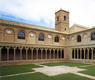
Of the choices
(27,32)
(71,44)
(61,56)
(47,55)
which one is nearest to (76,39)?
(71,44)

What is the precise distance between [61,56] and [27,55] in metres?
10.2

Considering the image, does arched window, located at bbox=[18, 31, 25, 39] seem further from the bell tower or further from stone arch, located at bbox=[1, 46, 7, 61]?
the bell tower

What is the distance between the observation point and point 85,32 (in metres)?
22.3

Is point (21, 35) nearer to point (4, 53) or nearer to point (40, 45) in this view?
point (4, 53)

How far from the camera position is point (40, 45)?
22969 mm

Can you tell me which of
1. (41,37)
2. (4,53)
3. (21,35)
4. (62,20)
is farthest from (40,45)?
(62,20)

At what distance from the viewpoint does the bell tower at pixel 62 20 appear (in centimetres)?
3291

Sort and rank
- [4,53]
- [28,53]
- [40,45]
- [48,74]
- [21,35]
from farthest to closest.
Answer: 1. [40,45]
2. [28,53]
3. [21,35]
4. [4,53]
5. [48,74]

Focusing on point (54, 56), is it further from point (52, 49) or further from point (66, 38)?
point (66, 38)

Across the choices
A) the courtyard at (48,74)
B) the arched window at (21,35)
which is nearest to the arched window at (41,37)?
the arched window at (21,35)

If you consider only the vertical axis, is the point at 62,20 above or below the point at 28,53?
above

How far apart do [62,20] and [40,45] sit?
49.4 ft

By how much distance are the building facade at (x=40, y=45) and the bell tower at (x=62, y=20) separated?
629cm

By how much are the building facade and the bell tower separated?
6.29m
